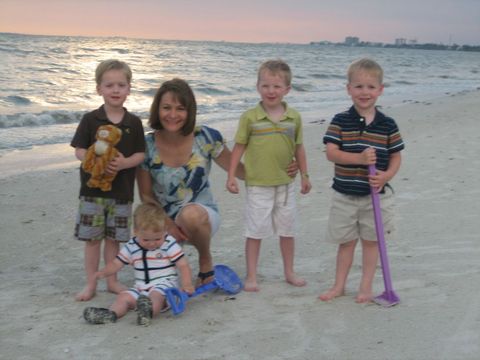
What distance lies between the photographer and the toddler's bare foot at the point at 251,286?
3724 millimetres

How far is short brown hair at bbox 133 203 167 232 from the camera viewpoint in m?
3.35

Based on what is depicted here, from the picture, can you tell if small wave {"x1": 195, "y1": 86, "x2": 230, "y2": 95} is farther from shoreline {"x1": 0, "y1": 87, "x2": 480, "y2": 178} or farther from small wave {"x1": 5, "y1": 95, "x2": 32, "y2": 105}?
shoreline {"x1": 0, "y1": 87, "x2": 480, "y2": 178}

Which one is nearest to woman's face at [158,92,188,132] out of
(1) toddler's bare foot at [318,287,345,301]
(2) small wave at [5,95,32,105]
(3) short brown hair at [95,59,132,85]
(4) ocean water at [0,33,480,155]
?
(3) short brown hair at [95,59,132,85]

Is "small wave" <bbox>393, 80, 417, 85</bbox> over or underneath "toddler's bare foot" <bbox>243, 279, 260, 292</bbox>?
over

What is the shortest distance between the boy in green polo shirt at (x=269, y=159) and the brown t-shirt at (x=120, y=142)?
0.58 meters

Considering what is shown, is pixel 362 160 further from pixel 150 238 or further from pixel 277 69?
pixel 150 238

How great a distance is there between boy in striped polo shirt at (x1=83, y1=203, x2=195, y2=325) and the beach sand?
122mm

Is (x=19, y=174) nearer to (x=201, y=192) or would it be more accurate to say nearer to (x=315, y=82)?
(x=201, y=192)

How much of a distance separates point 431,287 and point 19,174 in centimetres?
496

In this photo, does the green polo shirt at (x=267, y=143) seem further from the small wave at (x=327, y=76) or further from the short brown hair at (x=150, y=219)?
the small wave at (x=327, y=76)

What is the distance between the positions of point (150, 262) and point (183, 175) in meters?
0.60

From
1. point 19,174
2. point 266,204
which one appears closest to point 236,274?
point 266,204

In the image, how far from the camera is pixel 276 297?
361 cm

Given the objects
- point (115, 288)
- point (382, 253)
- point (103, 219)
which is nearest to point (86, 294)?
point (115, 288)
